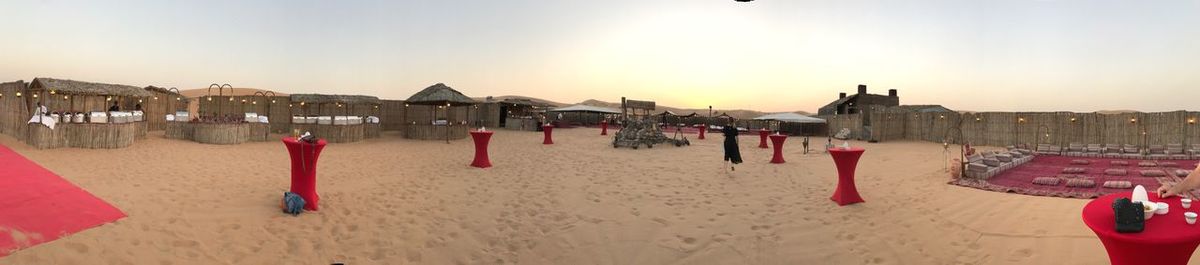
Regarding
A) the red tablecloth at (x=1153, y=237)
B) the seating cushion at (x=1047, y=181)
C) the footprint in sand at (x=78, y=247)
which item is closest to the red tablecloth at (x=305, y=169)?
the footprint in sand at (x=78, y=247)

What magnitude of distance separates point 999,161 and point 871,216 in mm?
5424

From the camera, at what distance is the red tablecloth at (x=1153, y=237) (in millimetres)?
1950

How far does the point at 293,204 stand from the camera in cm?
508

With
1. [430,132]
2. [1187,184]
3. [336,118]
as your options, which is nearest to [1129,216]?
[1187,184]

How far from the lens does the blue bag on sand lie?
5070mm

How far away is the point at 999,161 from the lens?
901 cm

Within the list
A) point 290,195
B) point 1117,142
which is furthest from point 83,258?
point 1117,142

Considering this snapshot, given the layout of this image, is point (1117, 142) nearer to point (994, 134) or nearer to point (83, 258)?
point (994, 134)

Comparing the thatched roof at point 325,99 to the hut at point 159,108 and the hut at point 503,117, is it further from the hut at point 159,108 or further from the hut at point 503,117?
the hut at point 503,117

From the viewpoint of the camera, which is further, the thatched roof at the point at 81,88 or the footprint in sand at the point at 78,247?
the thatched roof at the point at 81,88

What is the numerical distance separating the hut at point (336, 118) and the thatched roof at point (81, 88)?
13.2 ft

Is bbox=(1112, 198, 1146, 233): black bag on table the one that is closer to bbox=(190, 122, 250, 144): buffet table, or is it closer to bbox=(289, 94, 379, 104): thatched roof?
bbox=(190, 122, 250, 144): buffet table

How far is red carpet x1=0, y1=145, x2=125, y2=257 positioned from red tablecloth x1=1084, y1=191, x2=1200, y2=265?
6.02 m

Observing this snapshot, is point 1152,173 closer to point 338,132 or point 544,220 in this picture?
point 544,220
